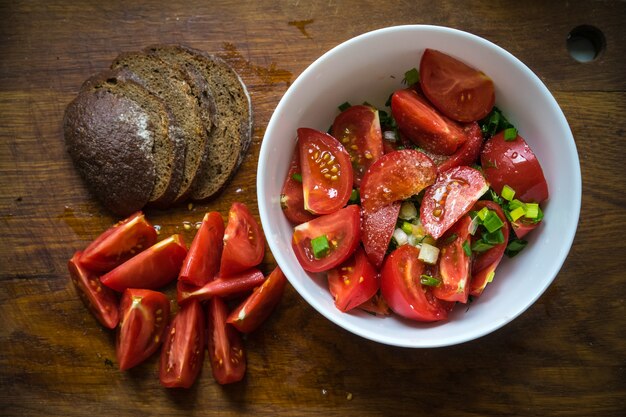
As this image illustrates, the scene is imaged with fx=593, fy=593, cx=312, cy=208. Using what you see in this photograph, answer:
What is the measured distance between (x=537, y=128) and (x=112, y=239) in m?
1.67

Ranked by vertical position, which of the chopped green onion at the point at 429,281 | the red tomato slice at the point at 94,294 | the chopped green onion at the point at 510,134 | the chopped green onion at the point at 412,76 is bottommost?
the red tomato slice at the point at 94,294

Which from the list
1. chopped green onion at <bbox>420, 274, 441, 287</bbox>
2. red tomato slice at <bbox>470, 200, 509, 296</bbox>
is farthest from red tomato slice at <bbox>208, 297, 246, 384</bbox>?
red tomato slice at <bbox>470, 200, 509, 296</bbox>

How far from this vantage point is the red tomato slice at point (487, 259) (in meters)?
1.98

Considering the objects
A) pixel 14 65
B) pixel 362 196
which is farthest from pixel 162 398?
pixel 14 65

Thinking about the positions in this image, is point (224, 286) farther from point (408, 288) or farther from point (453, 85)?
point (453, 85)

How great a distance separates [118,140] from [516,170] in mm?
1511

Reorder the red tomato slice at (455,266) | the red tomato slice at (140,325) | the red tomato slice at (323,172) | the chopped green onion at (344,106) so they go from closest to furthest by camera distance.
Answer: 1. the red tomato slice at (455,266)
2. the red tomato slice at (323,172)
3. the chopped green onion at (344,106)
4. the red tomato slice at (140,325)

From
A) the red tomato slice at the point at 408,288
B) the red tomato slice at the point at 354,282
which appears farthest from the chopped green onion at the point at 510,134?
the red tomato slice at the point at 354,282

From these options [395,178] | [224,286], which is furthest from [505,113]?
[224,286]

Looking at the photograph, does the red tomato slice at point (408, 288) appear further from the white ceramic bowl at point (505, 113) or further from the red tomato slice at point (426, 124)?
the red tomato slice at point (426, 124)

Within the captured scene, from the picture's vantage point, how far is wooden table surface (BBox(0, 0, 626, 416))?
7.99 ft

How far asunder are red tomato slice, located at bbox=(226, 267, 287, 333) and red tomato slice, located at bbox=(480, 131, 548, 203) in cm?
91

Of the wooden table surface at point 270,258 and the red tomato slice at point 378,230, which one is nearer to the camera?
the red tomato slice at point 378,230

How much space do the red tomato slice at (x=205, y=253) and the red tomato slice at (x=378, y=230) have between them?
2.21ft
